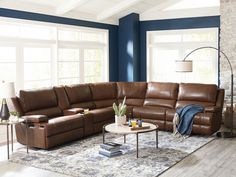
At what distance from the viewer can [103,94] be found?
7.71 metres

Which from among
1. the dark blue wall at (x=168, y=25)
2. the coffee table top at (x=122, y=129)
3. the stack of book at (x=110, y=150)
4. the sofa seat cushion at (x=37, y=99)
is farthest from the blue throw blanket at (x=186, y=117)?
the dark blue wall at (x=168, y=25)

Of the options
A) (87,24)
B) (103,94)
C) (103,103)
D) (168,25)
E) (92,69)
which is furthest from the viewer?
(168,25)

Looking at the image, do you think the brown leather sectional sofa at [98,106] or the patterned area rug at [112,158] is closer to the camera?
the patterned area rug at [112,158]

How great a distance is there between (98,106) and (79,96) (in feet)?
1.84

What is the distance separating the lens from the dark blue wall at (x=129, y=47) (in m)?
9.10

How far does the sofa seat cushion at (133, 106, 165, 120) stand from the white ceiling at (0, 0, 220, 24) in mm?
2508

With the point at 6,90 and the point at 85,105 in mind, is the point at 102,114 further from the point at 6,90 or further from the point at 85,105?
the point at 6,90

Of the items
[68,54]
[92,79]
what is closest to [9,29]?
[68,54]

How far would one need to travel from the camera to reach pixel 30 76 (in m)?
6.94

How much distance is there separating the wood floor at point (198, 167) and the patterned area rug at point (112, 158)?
0.39ft

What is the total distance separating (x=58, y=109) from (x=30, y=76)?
98 centimetres

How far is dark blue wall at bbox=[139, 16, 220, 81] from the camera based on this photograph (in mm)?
8259

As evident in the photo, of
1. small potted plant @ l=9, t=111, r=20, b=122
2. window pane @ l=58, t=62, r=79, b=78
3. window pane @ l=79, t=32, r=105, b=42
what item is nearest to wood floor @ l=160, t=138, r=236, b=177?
small potted plant @ l=9, t=111, r=20, b=122

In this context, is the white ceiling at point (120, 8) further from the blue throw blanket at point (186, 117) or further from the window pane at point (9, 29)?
the blue throw blanket at point (186, 117)
